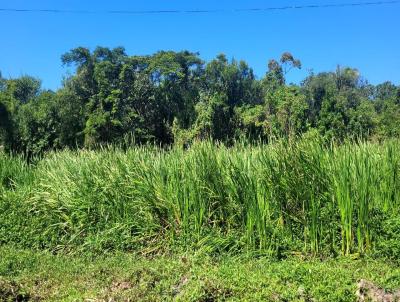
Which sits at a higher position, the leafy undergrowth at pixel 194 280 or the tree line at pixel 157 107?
the tree line at pixel 157 107

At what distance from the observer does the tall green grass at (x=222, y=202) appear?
22.6 feet

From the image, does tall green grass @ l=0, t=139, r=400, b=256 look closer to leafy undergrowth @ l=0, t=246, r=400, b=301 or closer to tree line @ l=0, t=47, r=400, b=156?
leafy undergrowth @ l=0, t=246, r=400, b=301

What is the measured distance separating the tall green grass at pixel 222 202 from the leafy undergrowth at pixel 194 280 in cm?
53

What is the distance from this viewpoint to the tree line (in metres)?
35.5

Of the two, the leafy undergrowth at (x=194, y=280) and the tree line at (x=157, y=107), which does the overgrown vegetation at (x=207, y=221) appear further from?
the tree line at (x=157, y=107)

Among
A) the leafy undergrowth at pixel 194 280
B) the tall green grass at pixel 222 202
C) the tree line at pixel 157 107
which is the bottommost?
the leafy undergrowth at pixel 194 280

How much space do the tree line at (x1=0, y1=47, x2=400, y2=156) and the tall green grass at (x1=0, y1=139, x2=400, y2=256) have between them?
2529 cm

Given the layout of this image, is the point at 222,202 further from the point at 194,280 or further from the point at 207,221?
the point at 194,280

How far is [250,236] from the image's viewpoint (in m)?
7.00

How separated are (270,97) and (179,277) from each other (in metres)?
34.7

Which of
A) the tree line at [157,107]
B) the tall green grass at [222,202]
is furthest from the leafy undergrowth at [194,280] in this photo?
the tree line at [157,107]

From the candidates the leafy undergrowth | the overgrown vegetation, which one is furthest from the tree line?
the leafy undergrowth

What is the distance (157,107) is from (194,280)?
35.2 meters

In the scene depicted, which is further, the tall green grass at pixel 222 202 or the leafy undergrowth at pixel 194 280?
the tall green grass at pixel 222 202
